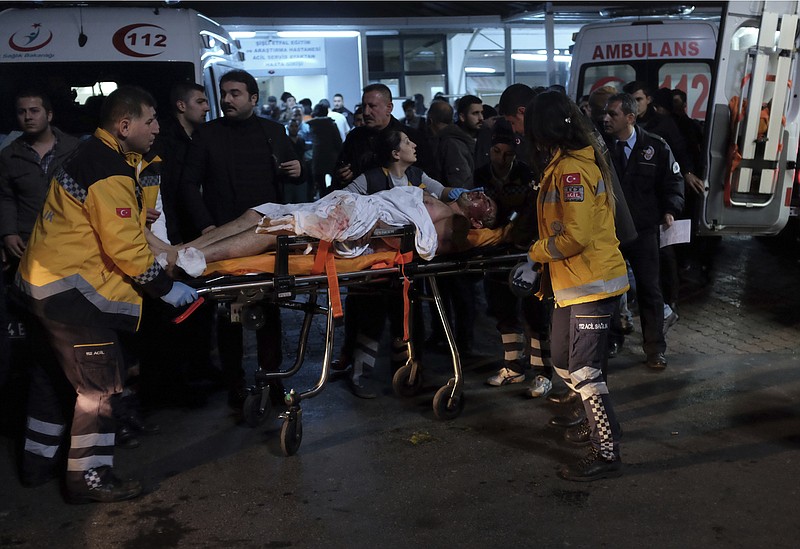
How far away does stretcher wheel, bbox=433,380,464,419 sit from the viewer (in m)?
5.01

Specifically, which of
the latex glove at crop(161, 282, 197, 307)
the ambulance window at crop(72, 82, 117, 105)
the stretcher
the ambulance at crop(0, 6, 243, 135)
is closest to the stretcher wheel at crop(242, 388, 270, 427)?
the stretcher

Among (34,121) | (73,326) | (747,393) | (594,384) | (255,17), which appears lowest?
(747,393)

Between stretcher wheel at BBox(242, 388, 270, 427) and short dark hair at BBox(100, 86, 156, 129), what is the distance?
5.27 ft

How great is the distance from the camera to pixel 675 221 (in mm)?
6121

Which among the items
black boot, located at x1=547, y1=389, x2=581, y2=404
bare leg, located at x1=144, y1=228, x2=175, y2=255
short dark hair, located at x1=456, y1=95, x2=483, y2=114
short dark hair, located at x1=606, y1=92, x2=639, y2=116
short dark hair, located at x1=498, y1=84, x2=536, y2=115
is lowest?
black boot, located at x1=547, y1=389, x2=581, y2=404

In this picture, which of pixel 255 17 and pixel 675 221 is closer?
pixel 675 221

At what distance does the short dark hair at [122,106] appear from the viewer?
409 cm

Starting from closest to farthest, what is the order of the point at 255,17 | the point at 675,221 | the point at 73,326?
the point at 73,326, the point at 675,221, the point at 255,17

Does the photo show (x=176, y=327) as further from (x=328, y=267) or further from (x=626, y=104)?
(x=626, y=104)

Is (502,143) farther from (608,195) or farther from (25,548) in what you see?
(25,548)

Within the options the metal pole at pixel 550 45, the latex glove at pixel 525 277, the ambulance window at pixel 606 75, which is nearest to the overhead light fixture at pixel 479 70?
the metal pole at pixel 550 45

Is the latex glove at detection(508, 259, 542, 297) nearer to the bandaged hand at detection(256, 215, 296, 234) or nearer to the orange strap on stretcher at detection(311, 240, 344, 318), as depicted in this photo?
the orange strap on stretcher at detection(311, 240, 344, 318)

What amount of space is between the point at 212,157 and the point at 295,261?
122 cm

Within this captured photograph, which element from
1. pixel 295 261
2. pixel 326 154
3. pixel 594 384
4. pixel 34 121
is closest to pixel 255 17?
pixel 326 154
